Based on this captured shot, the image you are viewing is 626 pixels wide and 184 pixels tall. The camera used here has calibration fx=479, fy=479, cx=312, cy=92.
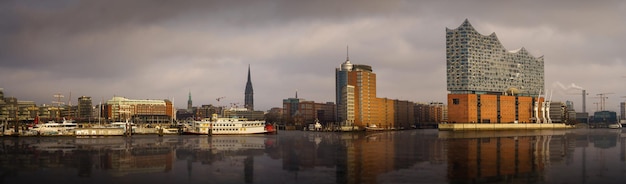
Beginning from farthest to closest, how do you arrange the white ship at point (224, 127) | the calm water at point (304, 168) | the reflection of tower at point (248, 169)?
the white ship at point (224, 127) → the reflection of tower at point (248, 169) → the calm water at point (304, 168)

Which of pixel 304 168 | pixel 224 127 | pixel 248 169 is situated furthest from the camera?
pixel 224 127

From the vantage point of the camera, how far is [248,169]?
181ft

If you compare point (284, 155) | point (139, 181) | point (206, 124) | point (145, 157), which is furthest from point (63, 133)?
point (139, 181)

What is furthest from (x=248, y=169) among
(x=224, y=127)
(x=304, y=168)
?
(x=224, y=127)

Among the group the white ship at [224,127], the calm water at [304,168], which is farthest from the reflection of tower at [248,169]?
the white ship at [224,127]

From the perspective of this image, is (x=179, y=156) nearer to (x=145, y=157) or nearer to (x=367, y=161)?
(x=145, y=157)

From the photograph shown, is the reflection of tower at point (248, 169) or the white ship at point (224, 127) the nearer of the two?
the reflection of tower at point (248, 169)

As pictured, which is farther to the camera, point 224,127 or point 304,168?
point 224,127

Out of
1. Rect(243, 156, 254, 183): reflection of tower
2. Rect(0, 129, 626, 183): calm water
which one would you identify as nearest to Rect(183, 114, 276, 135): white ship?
Rect(0, 129, 626, 183): calm water

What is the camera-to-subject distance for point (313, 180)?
152ft

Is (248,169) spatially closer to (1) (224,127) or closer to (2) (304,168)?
(2) (304,168)

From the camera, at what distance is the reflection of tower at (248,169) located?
157ft

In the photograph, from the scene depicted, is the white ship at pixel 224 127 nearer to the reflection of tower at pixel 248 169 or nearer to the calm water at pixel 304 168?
the calm water at pixel 304 168

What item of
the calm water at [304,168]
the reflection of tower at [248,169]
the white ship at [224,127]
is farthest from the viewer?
the white ship at [224,127]
